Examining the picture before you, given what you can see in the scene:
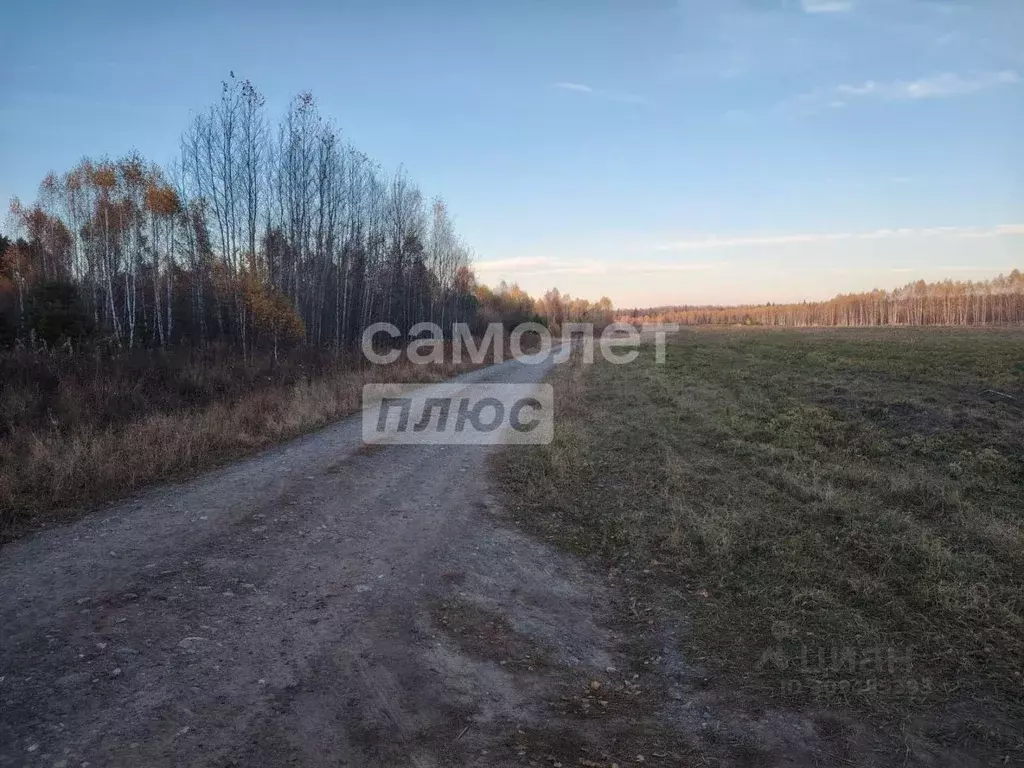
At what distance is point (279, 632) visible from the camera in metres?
4.31

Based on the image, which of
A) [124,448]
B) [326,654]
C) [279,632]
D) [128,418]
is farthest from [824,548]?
[128,418]

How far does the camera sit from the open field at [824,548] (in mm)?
4090

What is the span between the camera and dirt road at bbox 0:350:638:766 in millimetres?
3238

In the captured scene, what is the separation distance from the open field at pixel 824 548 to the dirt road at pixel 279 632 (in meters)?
0.94

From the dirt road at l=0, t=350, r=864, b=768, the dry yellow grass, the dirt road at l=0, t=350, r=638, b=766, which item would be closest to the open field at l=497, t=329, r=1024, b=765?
the dirt road at l=0, t=350, r=864, b=768

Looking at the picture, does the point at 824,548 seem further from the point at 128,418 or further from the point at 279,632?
the point at 128,418

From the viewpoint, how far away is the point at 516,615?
5.05 meters

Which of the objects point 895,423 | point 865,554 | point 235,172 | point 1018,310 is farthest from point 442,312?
point 1018,310

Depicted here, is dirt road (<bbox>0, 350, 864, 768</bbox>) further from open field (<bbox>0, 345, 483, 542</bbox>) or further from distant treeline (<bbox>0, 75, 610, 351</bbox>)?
distant treeline (<bbox>0, 75, 610, 351</bbox>)

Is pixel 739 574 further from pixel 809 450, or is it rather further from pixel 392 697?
pixel 809 450

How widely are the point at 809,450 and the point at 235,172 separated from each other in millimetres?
22974

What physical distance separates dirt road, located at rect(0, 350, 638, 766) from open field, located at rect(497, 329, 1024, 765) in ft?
3.09

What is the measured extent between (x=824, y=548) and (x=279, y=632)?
18.4 ft

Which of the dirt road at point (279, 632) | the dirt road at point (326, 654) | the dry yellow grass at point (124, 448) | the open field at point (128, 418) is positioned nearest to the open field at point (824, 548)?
the dirt road at point (326, 654)
